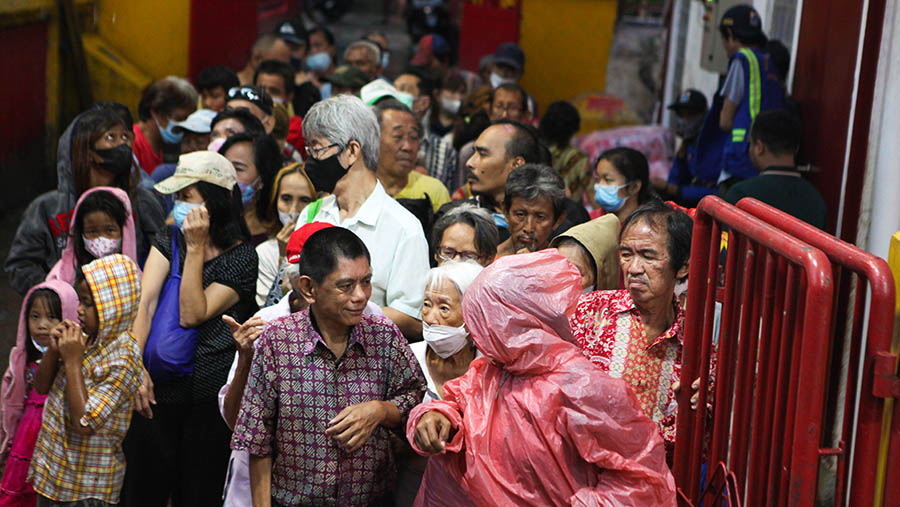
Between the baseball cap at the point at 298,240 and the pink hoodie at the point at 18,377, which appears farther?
the pink hoodie at the point at 18,377

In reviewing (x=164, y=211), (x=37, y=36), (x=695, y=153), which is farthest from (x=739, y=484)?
(x=37, y=36)

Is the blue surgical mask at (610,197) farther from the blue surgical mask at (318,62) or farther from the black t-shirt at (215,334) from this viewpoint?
the blue surgical mask at (318,62)

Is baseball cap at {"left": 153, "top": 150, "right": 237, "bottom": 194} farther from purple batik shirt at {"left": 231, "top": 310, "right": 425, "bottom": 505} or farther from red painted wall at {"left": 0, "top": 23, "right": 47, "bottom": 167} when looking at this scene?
red painted wall at {"left": 0, "top": 23, "right": 47, "bottom": 167}

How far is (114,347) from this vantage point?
13.6 ft

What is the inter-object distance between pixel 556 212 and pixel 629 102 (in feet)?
34.6

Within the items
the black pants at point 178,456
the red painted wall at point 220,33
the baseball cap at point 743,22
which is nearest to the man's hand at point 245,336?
the black pants at point 178,456

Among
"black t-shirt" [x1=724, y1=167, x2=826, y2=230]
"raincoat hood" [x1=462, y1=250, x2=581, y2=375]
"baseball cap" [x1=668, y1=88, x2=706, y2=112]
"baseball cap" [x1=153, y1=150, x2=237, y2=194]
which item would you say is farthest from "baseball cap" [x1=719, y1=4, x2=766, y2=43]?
"raincoat hood" [x1=462, y1=250, x2=581, y2=375]

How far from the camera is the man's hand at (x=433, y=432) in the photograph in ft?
9.58

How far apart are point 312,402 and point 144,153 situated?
3.64 meters

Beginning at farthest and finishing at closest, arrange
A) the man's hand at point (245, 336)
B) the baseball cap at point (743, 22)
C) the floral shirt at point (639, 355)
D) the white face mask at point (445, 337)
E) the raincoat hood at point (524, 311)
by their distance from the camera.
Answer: the baseball cap at point (743, 22)
the white face mask at point (445, 337)
the man's hand at point (245, 336)
the floral shirt at point (639, 355)
the raincoat hood at point (524, 311)

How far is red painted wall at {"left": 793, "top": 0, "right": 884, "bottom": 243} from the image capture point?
205 inches

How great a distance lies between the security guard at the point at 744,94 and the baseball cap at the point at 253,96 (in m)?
3.09

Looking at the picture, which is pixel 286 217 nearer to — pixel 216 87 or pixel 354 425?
pixel 354 425

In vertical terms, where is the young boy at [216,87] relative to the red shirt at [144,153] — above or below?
above
